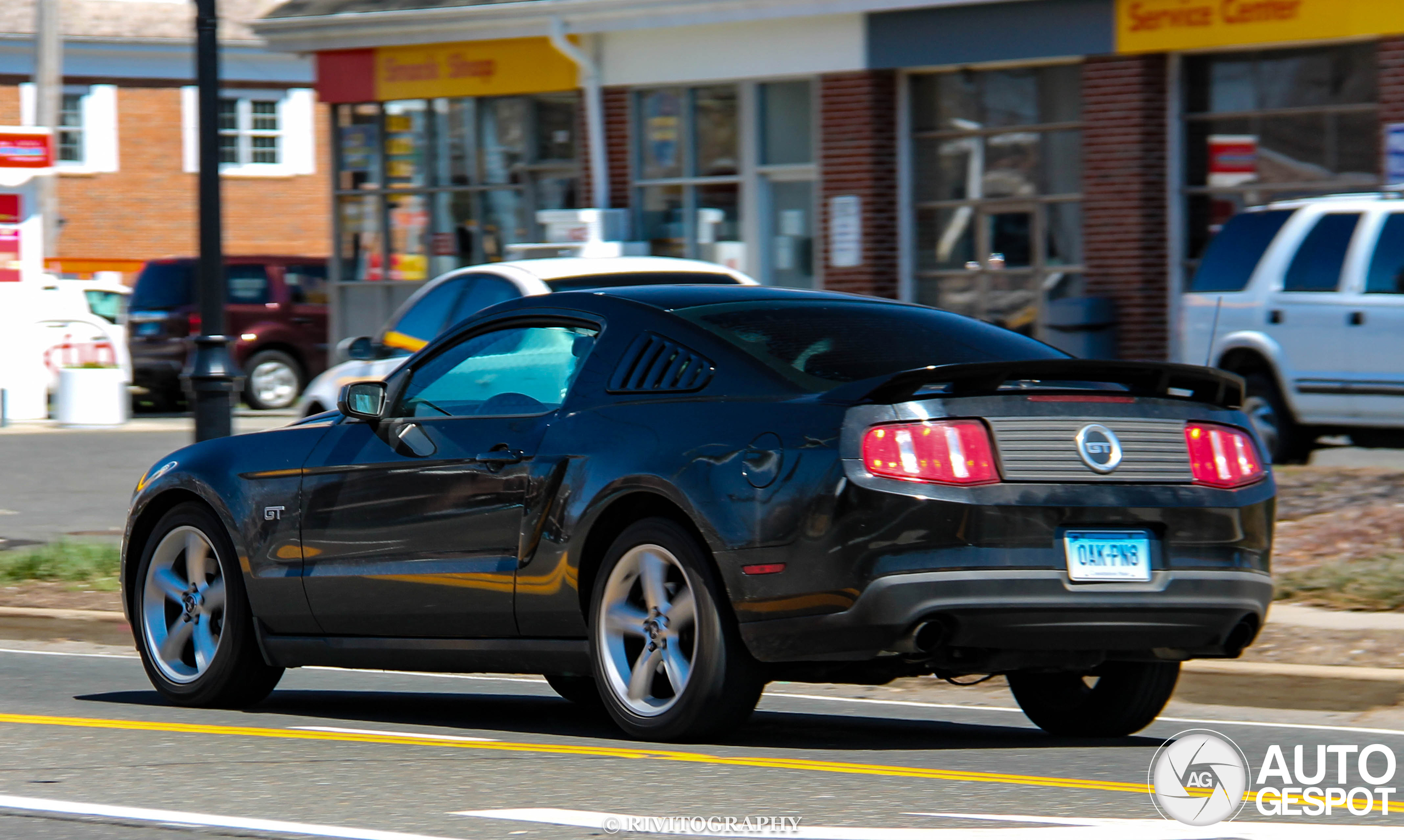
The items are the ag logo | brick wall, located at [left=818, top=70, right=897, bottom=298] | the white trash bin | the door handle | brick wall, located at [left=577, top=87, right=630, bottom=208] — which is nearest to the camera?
the ag logo

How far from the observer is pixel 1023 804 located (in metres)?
5.96

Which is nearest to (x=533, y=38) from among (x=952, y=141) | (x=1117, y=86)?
(x=952, y=141)

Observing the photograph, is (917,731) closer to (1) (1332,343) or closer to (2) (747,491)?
(2) (747,491)

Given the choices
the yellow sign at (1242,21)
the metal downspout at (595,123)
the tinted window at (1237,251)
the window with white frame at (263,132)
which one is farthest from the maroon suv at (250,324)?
the window with white frame at (263,132)

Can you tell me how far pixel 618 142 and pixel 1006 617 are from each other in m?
18.4

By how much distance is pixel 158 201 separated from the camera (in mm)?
44250

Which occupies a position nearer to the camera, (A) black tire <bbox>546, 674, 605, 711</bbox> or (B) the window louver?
(B) the window louver

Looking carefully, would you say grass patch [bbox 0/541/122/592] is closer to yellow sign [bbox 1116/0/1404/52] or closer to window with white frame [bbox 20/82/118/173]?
yellow sign [bbox 1116/0/1404/52]

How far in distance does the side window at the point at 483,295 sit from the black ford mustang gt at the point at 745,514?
20.3 feet

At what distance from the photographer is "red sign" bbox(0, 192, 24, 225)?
948 inches

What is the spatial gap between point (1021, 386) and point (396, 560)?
7.58 feet

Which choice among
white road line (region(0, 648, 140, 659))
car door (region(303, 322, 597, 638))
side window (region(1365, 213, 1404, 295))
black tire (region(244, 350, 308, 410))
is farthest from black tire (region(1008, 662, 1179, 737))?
black tire (region(244, 350, 308, 410))

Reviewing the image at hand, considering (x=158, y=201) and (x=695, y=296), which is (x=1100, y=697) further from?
(x=158, y=201)

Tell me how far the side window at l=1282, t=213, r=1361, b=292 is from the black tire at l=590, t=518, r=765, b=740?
10.0 m
